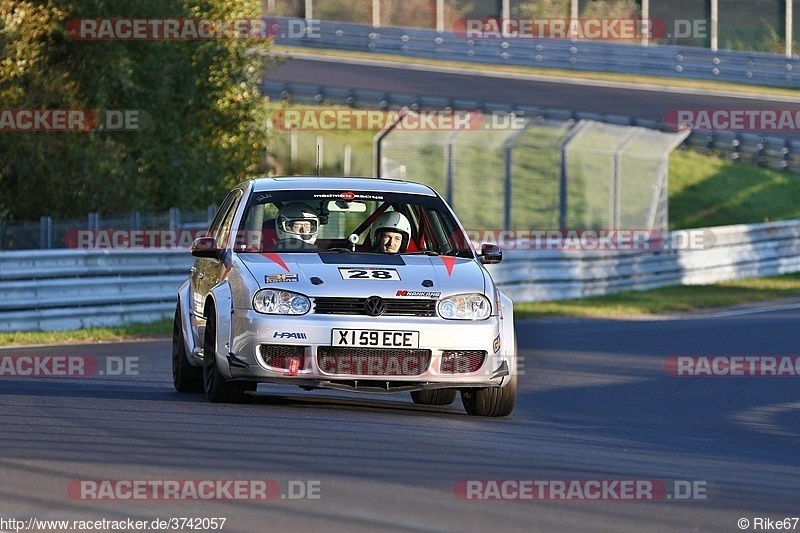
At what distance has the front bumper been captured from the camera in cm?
979

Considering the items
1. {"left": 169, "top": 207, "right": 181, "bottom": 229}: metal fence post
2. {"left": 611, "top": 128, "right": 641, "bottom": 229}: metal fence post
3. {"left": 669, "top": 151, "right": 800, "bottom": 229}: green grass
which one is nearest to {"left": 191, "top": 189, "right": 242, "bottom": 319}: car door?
{"left": 169, "top": 207, "right": 181, "bottom": 229}: metal fence post

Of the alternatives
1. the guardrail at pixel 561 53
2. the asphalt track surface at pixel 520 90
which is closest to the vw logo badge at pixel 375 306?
the asphalt track surface at pixel 520 90

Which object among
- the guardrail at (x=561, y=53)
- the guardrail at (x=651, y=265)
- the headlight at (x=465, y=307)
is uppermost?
the guardrail at (x=561, y=53)

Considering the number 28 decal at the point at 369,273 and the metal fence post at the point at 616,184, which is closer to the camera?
the number 28 decal at the point at 369,273

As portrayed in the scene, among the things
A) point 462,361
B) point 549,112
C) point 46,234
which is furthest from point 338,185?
point 549,112

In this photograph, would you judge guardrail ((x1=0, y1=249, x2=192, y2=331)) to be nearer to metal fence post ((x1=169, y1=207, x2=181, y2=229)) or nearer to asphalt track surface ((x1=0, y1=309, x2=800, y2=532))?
metal fence post ((x1=169, y1=207, x2=181, y2=229))

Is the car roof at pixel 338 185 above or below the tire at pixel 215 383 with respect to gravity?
above

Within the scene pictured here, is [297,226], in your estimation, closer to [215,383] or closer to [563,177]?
[215,383]

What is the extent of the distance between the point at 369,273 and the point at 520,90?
3177 cm

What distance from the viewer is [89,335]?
17.8 m

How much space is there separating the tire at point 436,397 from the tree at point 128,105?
43.2ft

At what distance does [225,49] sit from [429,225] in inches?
675

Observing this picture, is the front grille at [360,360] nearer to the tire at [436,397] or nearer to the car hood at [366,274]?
the car hood at [366,274]

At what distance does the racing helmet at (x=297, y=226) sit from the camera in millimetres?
10789
